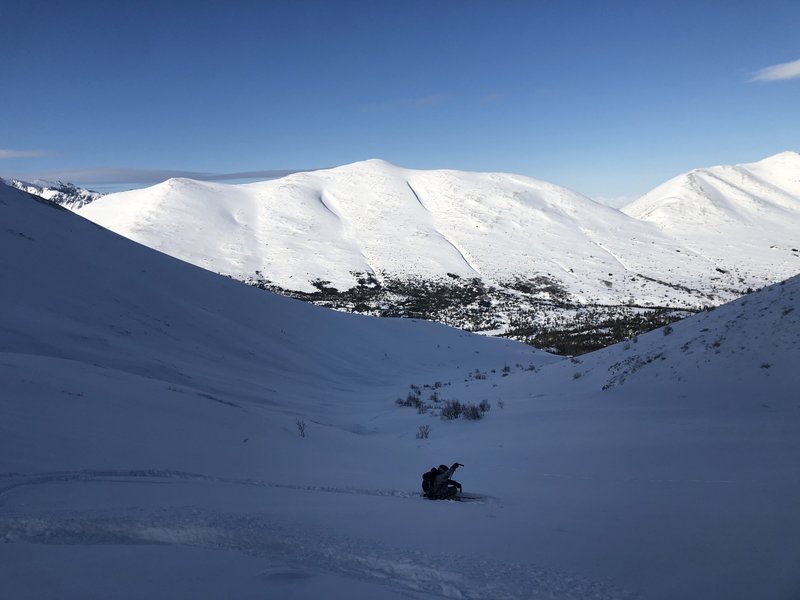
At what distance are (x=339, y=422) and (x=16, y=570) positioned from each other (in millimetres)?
9879

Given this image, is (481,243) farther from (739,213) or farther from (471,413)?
(739,213)

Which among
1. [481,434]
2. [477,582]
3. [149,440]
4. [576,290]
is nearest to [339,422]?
[481,434]

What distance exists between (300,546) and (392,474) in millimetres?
3638

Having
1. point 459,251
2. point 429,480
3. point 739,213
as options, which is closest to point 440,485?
point 429,480

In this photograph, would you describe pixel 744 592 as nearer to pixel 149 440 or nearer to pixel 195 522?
pixel 195 522

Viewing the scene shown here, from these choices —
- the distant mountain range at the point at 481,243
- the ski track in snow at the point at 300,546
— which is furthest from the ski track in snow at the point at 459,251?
the ski track in snow at the point at 300,546

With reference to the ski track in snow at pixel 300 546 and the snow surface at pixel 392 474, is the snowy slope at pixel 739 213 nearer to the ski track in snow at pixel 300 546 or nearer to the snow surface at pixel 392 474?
the snow surface at pixel 392 474

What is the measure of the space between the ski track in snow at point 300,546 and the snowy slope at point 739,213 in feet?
232

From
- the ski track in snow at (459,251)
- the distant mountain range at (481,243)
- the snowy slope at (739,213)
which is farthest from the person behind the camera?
the snowy slope at (739,213)

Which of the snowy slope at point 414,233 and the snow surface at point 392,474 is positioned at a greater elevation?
the snowy slope at point 414,233

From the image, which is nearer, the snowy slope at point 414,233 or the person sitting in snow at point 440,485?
the person sitting in snow at point 440,485

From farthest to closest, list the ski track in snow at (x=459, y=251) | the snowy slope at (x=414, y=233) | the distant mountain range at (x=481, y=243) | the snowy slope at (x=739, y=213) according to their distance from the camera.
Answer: the snowy slope at (x=739, y=213)
the ski track in snow at (x=459, y=251)
the snowy slope at (x=414, y=233)
the distant mountain range at (x=481, y=243)

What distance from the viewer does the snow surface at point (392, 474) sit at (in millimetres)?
3488

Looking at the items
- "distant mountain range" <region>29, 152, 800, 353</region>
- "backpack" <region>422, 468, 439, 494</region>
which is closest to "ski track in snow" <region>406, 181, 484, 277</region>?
"distant mountain range" <region>29, 152, 800, 353</region>
